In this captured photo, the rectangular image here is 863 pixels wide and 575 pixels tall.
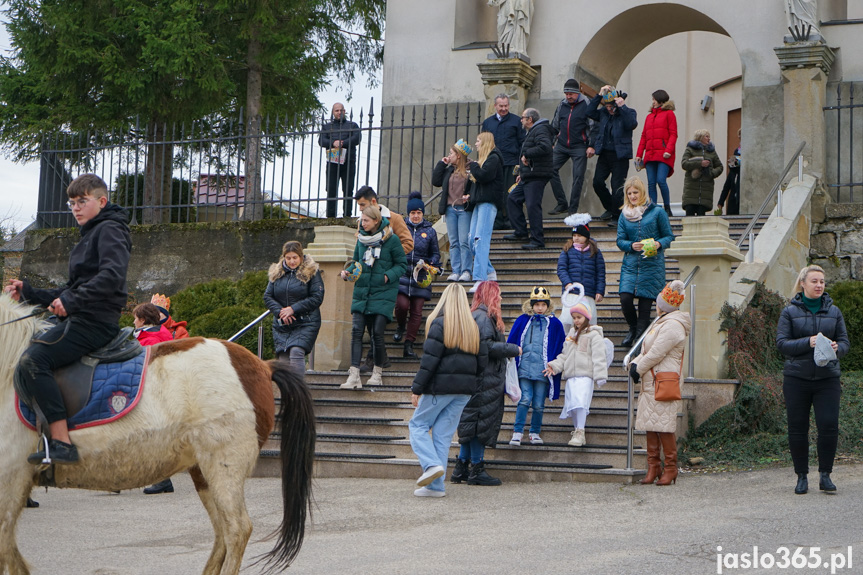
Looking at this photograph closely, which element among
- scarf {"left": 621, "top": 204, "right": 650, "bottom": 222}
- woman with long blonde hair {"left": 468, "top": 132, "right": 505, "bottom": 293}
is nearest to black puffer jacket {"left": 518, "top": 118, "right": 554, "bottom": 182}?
woman with long blonde hair {"left": 468, "top": 132, "right": 505, "bottom": 293}

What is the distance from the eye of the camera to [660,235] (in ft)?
38.9

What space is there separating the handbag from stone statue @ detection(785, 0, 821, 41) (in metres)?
8.76

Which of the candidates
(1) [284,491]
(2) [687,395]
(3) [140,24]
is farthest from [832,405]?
(3) [140,24]

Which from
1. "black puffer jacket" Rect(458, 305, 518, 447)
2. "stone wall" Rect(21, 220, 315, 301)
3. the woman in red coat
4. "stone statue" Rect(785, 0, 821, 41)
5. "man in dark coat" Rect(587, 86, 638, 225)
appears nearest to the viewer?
"black puffer jacket" Rect(458, 305, 518, 447)

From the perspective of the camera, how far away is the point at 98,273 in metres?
5.99

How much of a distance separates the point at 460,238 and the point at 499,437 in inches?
143

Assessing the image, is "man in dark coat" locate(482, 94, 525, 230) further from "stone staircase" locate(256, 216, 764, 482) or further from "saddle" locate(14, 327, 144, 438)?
"saddle" locate(14, 327, 144, 438)

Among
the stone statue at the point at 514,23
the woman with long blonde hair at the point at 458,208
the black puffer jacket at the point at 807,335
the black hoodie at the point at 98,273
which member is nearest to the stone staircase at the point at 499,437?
the woman with long blonde hair at the point at 458,208

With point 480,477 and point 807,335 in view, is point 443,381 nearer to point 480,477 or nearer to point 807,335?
point 480,477

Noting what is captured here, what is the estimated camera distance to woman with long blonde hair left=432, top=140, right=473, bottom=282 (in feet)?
44.5

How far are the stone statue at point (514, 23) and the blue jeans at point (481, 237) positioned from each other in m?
5.81

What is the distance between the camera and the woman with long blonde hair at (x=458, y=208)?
534 inches

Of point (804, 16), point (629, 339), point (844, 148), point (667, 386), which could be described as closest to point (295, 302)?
point (629, 339)

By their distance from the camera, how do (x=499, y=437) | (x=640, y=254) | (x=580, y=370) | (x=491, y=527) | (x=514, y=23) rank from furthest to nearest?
(x=514, y=23) → (x=640, y=254) → (x=499, y=437) → (x=580, y=370) → (x=491, y=527)
